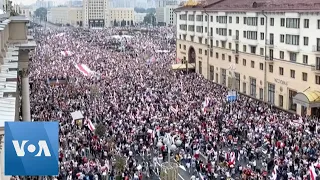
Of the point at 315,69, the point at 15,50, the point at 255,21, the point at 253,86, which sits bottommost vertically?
the point at 253,86

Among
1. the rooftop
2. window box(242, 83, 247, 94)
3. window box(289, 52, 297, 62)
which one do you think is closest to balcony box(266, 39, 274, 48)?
the rooftop

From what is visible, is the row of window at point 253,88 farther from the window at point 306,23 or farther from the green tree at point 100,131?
the green tree at point 100,131

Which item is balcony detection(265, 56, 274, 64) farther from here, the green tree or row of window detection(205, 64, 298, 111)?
the green tree

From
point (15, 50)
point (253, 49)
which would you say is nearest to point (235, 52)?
point (253, 49)

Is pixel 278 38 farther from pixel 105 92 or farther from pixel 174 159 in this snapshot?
pixel 174 159

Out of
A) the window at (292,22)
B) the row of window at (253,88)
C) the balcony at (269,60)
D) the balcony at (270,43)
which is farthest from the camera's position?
the balcony at (269,60)

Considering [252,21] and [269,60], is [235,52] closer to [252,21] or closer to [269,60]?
[252,21]

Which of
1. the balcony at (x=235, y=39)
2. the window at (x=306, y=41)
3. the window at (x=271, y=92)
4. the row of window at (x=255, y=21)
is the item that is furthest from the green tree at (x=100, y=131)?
the balcony at (x=235, y=39)

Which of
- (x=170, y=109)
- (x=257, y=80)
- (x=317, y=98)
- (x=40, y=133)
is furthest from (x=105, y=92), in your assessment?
(x=40, y=133)
